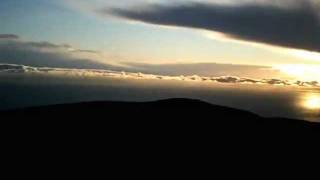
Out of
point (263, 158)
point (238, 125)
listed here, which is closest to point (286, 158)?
point (263, 158)

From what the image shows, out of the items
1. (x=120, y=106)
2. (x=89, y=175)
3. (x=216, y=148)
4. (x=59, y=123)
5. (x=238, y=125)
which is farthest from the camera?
(x=120, y=106)

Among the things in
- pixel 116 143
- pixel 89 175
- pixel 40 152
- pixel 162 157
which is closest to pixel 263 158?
pixel 162 157

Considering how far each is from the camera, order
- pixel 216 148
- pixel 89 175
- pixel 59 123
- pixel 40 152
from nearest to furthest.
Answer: pixel 89 175
pixel 40 152
pixel 216 148
pixel 59 123

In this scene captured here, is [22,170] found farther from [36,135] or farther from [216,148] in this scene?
[216,148]

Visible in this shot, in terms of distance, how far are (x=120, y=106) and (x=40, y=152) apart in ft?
33.2

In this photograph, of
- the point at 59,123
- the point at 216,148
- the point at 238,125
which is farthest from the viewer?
the point at 238,125

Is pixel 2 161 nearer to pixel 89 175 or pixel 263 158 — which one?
pixel 89 175

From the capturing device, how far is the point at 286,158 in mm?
23938

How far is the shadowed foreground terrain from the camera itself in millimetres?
26891

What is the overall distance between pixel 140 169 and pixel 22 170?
14.1ft

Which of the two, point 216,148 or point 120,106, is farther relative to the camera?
point 120,106

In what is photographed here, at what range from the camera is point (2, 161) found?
2131cm

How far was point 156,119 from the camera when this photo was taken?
92.8ft

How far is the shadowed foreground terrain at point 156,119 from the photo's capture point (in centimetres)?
2689
